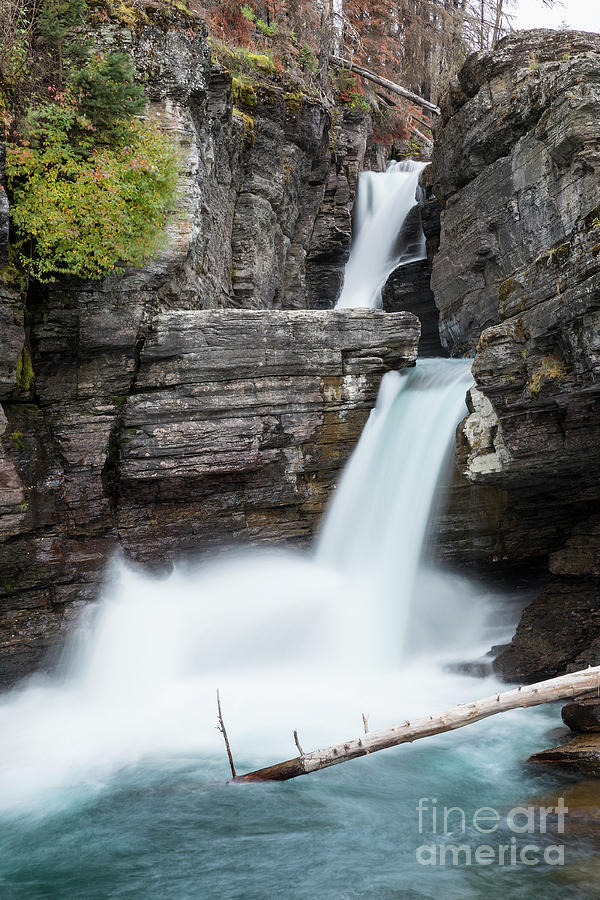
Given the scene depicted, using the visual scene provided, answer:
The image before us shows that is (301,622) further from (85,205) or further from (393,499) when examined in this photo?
(85,205)

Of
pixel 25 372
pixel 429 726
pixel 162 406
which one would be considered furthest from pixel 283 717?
pixel 25 372

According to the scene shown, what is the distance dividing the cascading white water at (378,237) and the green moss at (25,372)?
11.1 metres

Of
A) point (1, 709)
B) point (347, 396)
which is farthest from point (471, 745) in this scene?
point (1, 709)

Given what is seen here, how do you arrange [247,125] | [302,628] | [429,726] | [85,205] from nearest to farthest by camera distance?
[429,726], [85,205], [302,628], [247,125]

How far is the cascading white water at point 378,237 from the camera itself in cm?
2022

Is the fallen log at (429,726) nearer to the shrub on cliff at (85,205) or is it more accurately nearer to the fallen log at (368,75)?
the shrub on cliff at (85,205)

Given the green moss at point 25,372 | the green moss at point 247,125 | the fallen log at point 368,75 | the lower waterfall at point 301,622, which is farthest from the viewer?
the fallen log at point 368,75

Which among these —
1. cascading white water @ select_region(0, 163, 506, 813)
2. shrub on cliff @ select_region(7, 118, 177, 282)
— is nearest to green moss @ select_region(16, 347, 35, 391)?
shrub on cliff @ select_region(7, 118, 177, 282)

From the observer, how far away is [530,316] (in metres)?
9.76

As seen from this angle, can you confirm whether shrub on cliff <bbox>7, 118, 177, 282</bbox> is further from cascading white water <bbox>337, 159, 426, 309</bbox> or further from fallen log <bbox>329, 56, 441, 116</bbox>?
fallen log <bbox>329, 56, 441, 116</bbox>

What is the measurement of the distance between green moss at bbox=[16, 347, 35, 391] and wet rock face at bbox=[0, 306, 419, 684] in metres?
0.17

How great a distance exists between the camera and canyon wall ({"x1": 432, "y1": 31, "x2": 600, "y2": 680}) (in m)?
9.45

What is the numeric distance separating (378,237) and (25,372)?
1350 cm

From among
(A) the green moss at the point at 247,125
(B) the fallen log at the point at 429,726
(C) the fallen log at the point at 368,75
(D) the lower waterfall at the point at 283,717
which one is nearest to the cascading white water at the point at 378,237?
(C) the fallen log at the point at 368,75
